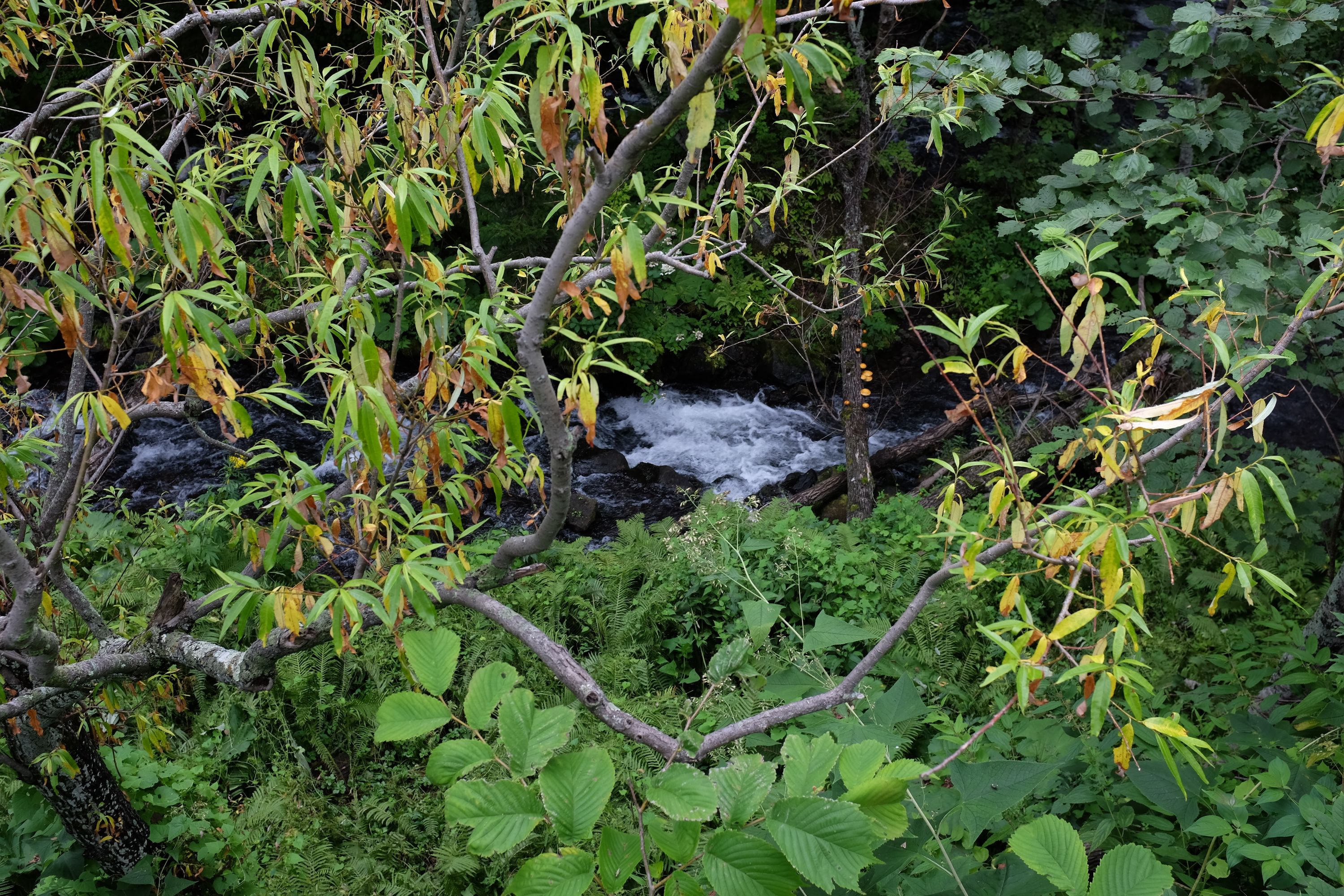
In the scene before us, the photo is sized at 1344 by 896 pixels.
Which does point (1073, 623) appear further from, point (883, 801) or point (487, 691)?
point (487, 691)

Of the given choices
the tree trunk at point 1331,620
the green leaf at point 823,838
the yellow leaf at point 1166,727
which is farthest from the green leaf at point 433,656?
the tree trunk at point 1331,620

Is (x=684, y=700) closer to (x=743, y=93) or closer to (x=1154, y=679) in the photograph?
(x=1154, y=679)

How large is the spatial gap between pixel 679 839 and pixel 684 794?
0.07 m

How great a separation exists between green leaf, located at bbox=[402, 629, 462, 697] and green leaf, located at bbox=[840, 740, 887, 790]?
2.21 ft

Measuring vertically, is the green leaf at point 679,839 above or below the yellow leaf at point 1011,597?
above

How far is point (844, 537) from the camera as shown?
16.2ft

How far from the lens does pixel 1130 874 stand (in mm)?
1332

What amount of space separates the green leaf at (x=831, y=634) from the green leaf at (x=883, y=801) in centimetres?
46

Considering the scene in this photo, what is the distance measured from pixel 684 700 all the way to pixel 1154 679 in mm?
2273

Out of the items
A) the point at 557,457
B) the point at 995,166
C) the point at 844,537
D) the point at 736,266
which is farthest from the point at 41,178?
the point at 995,166

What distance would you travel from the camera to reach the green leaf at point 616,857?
1.11 metres

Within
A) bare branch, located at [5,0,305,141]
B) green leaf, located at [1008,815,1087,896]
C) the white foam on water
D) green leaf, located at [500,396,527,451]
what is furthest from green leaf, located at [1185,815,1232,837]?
the white foam on water

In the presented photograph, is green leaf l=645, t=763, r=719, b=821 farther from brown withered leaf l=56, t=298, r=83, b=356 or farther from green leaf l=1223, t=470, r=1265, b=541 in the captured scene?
brown withered leaf l=56, t=298, r=83, b=356

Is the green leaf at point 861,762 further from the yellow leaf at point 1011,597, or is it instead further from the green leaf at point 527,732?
the green leaf at point 527,732
